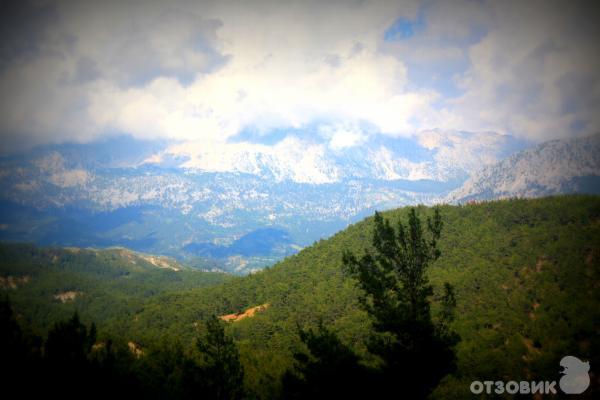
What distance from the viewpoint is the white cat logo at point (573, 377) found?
70625 mm

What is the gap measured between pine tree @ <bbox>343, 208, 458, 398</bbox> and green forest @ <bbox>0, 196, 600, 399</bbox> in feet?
0.42

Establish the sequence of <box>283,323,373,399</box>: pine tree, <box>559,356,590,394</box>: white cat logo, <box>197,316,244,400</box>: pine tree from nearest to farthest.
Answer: <box>283,323,373,399</box>: pine tree < <box>197,316,244,400</box>: pine tree < <box>559,356,590,394</box>: white cat logo

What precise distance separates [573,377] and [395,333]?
6913 centimetres

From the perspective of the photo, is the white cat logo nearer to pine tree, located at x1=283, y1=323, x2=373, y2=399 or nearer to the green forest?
the green forest

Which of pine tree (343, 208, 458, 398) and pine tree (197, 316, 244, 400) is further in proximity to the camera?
pine tree (197, 316, 244, 400)

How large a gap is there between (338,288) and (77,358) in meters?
165

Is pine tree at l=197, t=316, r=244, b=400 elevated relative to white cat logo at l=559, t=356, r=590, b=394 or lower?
elevated

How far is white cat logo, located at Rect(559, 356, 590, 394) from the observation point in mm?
70625

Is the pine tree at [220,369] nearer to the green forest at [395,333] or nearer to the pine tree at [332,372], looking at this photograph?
the green forest at [395,333]

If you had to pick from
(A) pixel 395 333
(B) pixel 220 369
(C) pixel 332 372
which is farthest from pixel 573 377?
(B) pixel 220 369

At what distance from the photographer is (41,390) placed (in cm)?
4059

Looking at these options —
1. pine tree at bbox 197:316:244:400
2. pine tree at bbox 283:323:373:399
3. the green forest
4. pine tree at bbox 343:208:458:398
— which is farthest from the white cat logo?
pine tree at bbox 197:316:244:400

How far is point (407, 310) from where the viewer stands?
3612cm

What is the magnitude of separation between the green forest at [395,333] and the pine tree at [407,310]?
129mm
